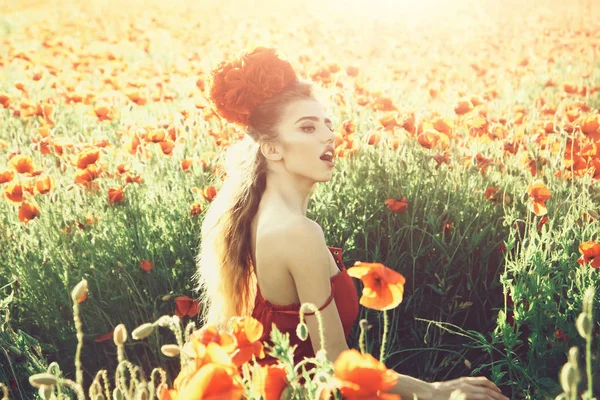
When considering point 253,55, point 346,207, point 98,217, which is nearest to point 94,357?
point 98,217

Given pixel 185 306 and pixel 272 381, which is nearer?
pixel 272 381

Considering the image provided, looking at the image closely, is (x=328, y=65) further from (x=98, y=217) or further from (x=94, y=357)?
(x=94, y=357)

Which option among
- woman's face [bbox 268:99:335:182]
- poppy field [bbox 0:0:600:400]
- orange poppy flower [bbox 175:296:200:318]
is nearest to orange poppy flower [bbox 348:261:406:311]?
poppy field [bbox 0:0:600:400]

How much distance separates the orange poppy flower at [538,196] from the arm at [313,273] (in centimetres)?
83

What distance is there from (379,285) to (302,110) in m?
1.16

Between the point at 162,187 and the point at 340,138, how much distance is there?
937 mm

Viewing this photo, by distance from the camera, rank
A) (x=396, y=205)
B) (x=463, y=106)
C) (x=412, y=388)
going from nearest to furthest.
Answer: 1. (x=412, y=388)
2. (x=396, y=205)
3. (x=463, y=106)

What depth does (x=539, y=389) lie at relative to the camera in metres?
2.12

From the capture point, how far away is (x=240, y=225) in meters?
2.30

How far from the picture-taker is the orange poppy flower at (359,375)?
3.38 feet

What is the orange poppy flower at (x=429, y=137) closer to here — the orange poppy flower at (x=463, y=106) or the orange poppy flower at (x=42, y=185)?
the orange poppy flower at (x=463, y=106)

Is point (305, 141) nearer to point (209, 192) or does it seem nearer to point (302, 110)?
point (302, 110)

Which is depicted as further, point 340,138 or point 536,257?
point 340,138

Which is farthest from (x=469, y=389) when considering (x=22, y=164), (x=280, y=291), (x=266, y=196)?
(x=22, y=164)
